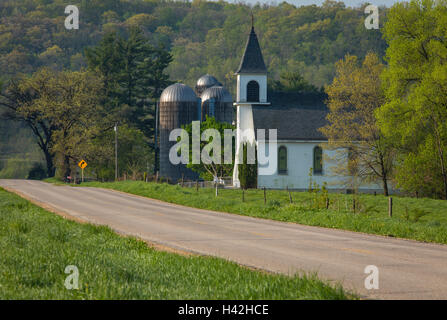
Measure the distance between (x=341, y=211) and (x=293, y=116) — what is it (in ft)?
109

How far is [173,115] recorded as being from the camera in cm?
7625

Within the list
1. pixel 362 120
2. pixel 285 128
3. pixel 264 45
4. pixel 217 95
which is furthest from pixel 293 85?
pixel 264 45

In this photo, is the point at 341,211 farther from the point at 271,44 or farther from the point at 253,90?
the point at 271,44

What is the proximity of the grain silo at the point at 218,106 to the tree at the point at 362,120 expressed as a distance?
1111 inches

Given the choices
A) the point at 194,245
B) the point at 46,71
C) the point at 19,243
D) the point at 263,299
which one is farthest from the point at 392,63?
the point at 46,71

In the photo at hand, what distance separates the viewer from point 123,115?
91000 millimetres

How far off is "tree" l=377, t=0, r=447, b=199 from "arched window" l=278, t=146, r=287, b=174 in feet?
48.9

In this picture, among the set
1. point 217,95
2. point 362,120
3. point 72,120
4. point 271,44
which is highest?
point 271,44

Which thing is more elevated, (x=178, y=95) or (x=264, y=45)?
(x=264, y=45)

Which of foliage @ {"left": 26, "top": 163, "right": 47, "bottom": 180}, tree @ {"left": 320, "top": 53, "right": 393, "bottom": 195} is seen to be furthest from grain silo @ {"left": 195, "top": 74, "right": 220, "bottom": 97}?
tree @ {"left": 320, "top": 53, "right": 393, "bottom": 195}

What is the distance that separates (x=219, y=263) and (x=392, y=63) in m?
34.5

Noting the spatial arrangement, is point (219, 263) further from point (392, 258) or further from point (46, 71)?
point (46, 71)

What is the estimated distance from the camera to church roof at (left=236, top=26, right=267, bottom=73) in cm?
6172
